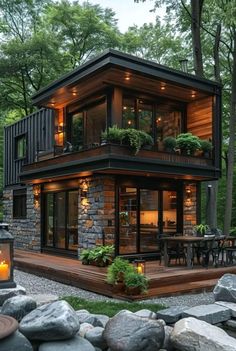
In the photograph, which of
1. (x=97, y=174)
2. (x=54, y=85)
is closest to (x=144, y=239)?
(x=97, y=174)

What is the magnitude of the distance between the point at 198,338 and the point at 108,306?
2611mm

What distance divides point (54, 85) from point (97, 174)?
3040 millimetres

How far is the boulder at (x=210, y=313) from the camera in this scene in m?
5.21

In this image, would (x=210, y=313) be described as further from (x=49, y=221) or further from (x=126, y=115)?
(x=49, y=221)

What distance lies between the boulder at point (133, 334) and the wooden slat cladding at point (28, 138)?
9873mm

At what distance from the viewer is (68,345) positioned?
3844mm

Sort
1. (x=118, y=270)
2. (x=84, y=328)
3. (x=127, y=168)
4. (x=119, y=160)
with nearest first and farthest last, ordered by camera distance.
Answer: (x=84, y=328) → (x=118, y=270) → (x=119, y=160) → (x=127, y=168)

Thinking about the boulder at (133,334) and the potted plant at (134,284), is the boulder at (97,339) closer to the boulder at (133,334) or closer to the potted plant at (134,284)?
the boulder at (133,334)

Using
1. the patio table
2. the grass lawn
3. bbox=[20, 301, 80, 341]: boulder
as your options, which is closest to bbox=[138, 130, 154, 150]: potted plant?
the patio table

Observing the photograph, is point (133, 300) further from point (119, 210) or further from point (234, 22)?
point (234, 22)

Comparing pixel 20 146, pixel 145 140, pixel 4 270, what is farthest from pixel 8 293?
pixel 20 146

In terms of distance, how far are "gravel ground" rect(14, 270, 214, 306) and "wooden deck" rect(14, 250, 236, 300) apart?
5.5 inches

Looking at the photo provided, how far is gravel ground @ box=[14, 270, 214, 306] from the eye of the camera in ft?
23.7

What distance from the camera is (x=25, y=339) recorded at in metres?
3.69
